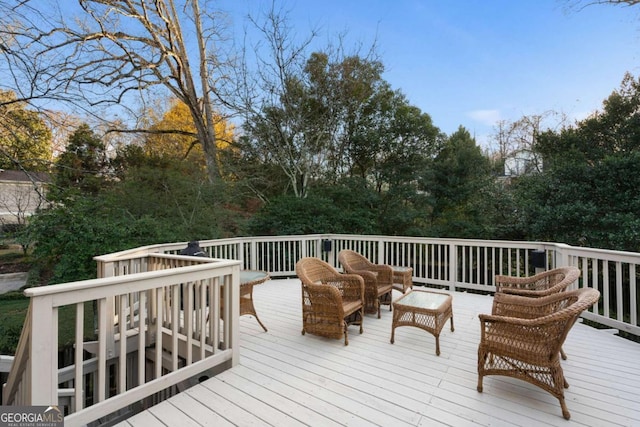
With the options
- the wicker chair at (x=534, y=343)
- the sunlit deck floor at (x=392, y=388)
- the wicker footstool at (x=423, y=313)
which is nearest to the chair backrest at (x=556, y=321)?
the wicker chair at (x=534, y=343)

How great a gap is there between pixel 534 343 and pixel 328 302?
5.95 feet

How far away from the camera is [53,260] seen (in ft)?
16.4

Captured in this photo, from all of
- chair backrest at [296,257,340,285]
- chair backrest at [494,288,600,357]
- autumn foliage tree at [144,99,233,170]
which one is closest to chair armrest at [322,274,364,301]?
chair backrest at [296,257,340,285]

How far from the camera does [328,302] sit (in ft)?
10.3

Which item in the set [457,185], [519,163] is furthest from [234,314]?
[519,163]

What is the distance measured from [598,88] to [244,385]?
38.7 ft

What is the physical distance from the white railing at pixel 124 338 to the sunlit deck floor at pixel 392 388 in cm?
21

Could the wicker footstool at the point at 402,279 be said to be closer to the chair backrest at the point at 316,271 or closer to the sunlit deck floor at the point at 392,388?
the sunlit deck floor at the point at 392,388

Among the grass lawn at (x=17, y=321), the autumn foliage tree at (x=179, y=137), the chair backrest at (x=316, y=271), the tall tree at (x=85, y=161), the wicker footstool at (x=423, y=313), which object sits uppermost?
the autumn foliage tree at (x=179, y=137)

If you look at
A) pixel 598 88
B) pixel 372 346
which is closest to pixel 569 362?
pixel 372 346

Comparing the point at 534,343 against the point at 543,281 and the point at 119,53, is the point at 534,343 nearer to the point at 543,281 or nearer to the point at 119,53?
the point at 543,281

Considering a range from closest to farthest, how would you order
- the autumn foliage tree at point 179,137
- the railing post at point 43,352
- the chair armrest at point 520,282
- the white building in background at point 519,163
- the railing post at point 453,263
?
1. the railing post at point 43,352
2. the chair armrest at point 520,282
3. the railing post at point 453,263
4. the autumn foliage tree at point 179,137
5. the white building in background at point 519,163

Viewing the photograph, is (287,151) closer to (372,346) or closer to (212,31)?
(212,31)

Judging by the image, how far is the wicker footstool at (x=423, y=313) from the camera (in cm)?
289
